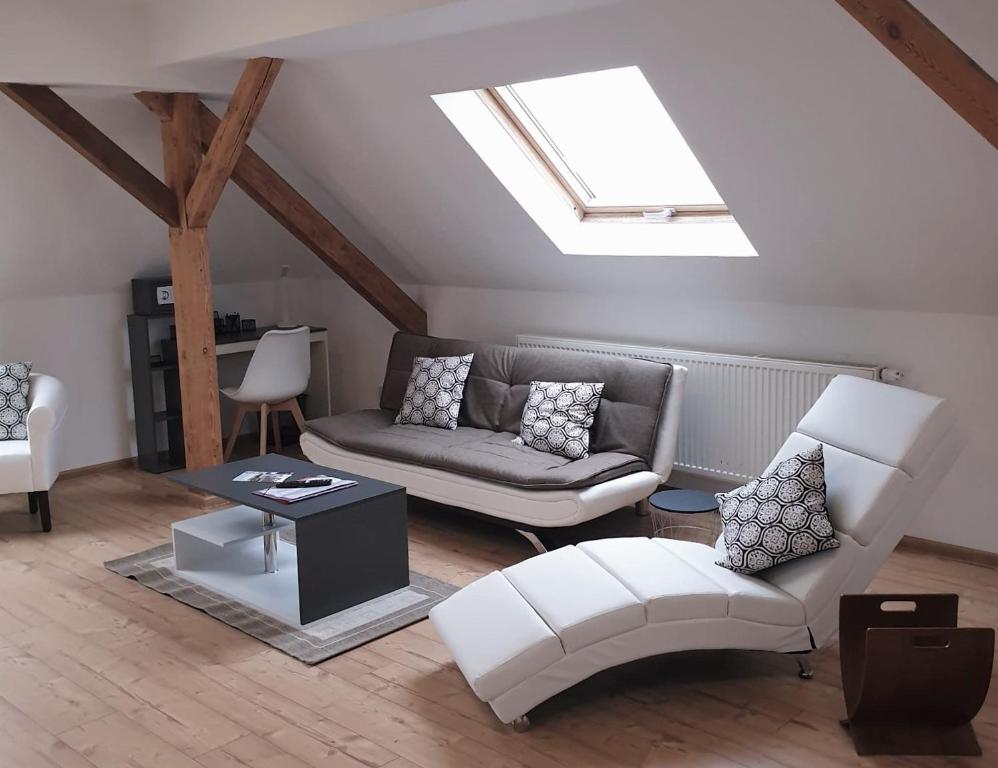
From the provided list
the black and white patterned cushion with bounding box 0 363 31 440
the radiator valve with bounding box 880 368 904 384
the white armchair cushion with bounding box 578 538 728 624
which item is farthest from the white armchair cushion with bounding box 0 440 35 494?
the radiator valve with bounding box 880 368 904 384

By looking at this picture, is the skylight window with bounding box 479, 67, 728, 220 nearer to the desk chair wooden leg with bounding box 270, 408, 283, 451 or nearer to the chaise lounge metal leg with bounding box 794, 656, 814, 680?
the chaise lounge metal leg with bounding box 794, 656, 814, 680

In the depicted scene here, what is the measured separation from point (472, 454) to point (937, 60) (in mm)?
2605

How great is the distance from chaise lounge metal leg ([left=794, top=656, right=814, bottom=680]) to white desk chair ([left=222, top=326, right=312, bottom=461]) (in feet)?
10.2

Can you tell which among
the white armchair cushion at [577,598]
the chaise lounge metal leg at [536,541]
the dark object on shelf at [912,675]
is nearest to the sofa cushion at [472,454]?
the chaise lounge metal leg at [536,541]

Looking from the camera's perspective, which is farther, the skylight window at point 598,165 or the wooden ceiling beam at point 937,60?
the skylight window at point 598,165

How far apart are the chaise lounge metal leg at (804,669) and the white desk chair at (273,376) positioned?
10.2 feet

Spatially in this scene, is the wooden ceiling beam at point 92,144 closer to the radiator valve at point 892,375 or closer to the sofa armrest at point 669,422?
the sofa armrest at point 669,422

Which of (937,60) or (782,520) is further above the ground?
(937,60)

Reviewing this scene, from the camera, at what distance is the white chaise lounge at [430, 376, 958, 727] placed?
2938mm

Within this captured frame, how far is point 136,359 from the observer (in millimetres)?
5902

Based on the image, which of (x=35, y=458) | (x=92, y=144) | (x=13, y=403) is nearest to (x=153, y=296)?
(x=13, y=403)

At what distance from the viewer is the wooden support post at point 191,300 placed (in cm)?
502

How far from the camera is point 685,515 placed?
4570 millimetres

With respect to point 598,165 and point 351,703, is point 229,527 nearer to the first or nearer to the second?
point 351,703
